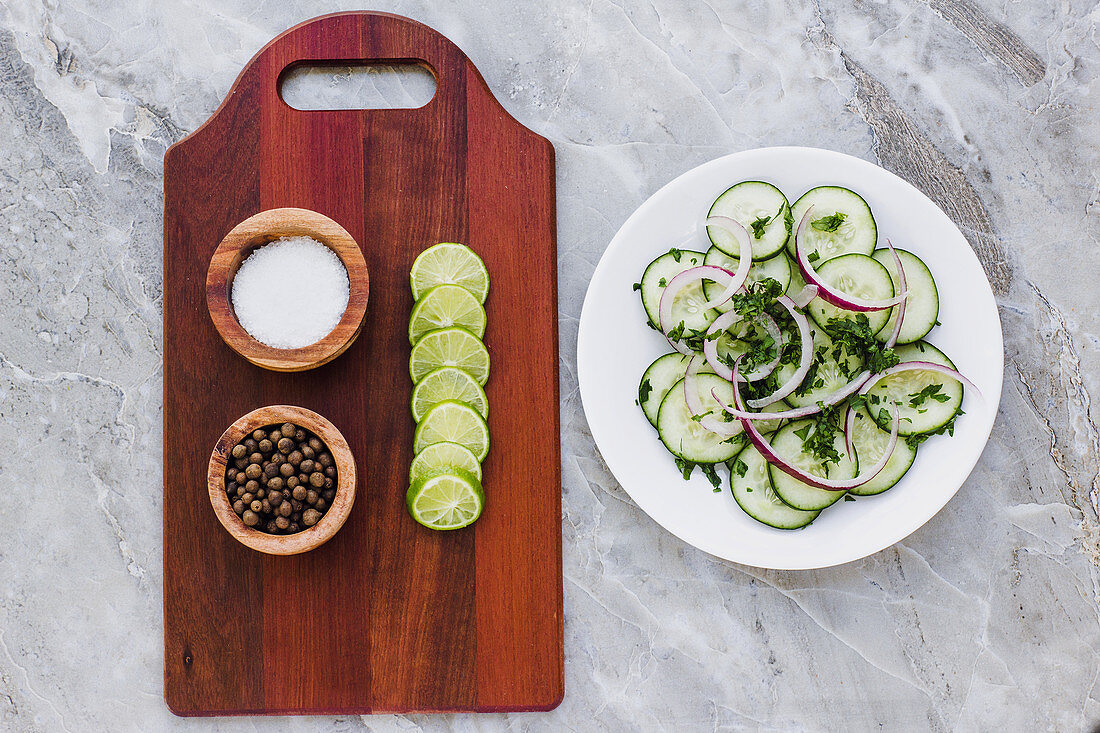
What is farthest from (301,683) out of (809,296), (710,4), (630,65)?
(710,4)

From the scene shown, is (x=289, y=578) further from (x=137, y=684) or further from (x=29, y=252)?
(x=29, y=252)

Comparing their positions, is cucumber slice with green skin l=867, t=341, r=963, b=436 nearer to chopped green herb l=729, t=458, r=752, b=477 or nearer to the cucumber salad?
the cucumber salad

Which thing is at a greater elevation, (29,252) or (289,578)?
(29,252)

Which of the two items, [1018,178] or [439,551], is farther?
[1018,178]

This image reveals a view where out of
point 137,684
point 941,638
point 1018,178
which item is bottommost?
point 137,684

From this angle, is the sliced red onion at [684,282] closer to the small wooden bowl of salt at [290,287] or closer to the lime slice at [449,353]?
the lime slice at [449,353]

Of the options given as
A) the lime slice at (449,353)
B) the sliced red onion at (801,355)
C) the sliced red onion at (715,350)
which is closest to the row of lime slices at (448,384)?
the lime slice at (449,353)

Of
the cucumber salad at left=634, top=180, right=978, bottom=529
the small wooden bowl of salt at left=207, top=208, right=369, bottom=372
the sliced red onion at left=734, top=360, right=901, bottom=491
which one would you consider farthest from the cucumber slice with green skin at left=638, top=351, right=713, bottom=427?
the small wooden bowl of salt at left=207, top=208, right=369, bottom=372
